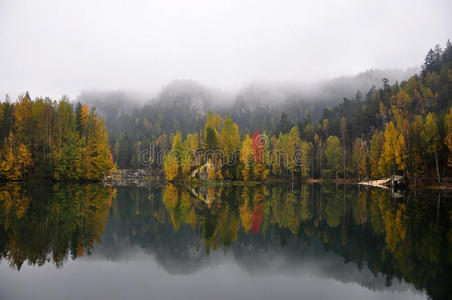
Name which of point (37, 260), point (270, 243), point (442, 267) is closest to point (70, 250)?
point (37, 260)

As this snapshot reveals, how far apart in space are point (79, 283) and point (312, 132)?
10489 cm

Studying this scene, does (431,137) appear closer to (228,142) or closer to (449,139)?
(449,139)

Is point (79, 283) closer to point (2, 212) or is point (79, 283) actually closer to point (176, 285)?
point (176, 285)

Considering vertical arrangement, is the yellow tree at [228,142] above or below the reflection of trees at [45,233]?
above

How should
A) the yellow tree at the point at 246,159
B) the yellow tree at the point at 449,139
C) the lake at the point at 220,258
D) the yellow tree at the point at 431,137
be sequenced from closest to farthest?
the lake at the point at 220,258
the yellow tree at the point at 449,139
the yellow tree at the point at 431,137
the yellow tree at the point at 246,159

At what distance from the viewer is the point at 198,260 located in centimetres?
1020

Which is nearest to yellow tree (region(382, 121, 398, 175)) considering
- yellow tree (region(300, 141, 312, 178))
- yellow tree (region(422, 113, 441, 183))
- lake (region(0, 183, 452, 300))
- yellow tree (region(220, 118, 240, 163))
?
yellow tree (region(422, 113, 441, 183))

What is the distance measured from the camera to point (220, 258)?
32.9 ft

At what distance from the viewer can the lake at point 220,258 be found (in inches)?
296

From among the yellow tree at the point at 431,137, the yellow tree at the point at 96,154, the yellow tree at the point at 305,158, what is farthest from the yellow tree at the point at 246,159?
the yellow tree at the point at 431,137

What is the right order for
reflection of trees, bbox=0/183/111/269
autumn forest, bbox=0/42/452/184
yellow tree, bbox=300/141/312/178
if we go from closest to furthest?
reflection of trees, bbox=0/183/111/269
autumn forest, bbox=0/42/452/184
yellow tree, bbox=300/141/312/178

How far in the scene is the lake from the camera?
752 centimetres

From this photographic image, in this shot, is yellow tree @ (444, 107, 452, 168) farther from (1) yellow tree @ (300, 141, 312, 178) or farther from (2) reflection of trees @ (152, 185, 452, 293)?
(1) yellow tree @ (300, 141, 312, 178)

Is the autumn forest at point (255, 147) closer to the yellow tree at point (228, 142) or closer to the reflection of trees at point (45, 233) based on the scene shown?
the yellow tree at point (228, 142)
